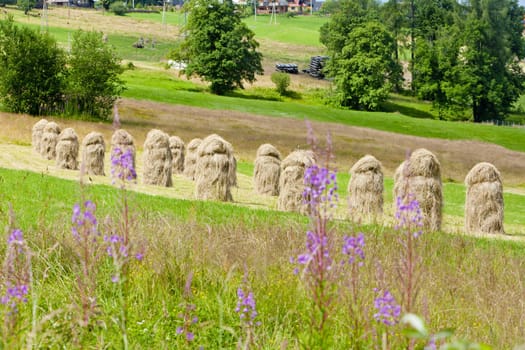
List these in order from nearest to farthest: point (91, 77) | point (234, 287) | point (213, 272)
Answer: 1. point (234, 287)
2. point (213, 272)
3. point (91, 77)

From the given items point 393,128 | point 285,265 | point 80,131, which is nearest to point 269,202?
point 285,265

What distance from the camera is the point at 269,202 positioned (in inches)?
916

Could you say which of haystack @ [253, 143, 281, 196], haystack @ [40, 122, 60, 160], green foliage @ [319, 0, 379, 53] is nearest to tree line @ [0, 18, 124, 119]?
haystack @ [40, 122, 60, 160]

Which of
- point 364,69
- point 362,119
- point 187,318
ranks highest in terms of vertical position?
point 364,69

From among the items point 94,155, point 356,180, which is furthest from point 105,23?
point 356,180

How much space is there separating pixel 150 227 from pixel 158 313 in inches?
118

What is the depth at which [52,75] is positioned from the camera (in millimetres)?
46469

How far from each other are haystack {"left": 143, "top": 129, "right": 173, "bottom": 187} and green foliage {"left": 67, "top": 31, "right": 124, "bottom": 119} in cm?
2157

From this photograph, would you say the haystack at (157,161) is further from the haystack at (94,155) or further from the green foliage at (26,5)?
the green foliage at (26,5)

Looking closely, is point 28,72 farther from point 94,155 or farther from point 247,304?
point 247,304

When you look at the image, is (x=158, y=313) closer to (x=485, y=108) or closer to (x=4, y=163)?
(x=4, y=163)

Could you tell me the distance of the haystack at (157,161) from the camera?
83.7 ft

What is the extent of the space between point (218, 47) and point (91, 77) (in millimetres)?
37581

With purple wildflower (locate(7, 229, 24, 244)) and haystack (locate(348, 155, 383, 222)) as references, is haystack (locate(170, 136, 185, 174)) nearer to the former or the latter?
haystack (locate(348, 155, 383, 222))
